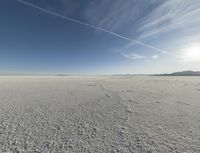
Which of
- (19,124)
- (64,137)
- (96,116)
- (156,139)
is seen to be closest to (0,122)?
(19,124)

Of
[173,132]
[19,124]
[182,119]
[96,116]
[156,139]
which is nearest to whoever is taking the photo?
[156,139]

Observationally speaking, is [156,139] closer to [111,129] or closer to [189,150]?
[189,150]

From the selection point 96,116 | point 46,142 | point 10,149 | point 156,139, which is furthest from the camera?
point 96,116

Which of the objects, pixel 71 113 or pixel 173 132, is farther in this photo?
pixel 71 113

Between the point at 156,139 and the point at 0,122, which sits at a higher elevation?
the point at 0,122

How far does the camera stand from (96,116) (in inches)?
195

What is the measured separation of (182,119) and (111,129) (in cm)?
312

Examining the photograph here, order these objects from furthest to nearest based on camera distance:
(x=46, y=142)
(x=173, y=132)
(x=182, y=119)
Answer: (x=182, y=119)
(x=173, y=132)
(x=46, y=142)

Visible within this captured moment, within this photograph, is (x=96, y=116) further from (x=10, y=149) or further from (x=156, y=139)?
(x=10, y=149)

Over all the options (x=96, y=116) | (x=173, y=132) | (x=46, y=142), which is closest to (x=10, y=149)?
(x=46, y=142)

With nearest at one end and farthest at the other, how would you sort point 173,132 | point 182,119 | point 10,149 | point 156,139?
point 10,149, point 156,139, point 173,132, point 182,119

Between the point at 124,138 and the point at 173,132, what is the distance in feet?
5.55

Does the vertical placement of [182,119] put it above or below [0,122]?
below

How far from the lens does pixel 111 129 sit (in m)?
3.84
